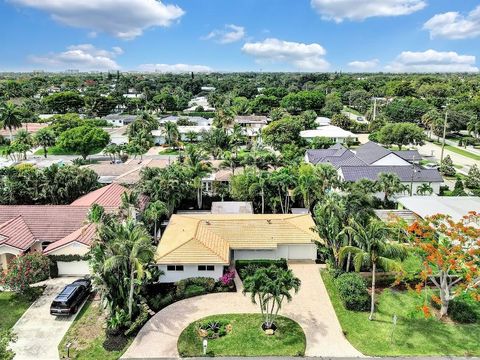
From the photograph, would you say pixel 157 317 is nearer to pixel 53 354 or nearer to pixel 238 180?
pixel 53 354

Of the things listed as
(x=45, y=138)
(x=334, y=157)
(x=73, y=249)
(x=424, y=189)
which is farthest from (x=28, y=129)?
(x=424, y=189)

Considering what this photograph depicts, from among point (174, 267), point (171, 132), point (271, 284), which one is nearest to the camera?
point (271, 284)

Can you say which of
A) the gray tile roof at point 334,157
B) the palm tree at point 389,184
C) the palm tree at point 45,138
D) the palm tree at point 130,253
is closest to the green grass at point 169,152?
the palm tree at point 45,138

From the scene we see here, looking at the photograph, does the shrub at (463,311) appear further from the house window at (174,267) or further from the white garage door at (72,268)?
the white garage door at (72,268)

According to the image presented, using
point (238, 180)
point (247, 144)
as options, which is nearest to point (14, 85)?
point (247, 144)

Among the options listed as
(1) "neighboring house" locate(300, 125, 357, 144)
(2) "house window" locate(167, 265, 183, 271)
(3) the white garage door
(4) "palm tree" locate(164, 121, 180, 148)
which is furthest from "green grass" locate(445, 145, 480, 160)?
(3) the white garage door

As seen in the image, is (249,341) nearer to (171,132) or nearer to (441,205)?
(441,205)
